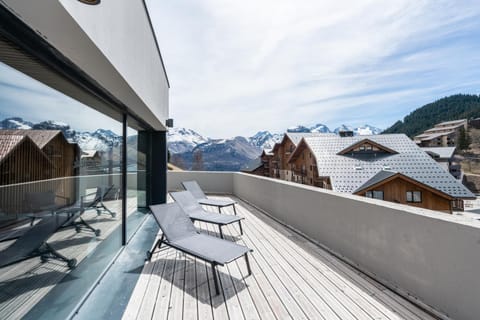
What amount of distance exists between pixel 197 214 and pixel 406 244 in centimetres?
338

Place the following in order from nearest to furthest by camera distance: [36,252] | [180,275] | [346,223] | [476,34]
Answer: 1. [36,252]
2. [180,275]
3. [346,223]
4. [476,34]

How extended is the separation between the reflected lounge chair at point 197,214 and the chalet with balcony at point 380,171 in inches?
666

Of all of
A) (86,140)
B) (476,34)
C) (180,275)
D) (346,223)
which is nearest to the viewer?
(86,140)

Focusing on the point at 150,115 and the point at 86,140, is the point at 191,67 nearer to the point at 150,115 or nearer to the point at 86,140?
the point at 150,115

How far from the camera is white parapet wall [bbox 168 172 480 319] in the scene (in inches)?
72.7

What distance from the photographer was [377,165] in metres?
22.2

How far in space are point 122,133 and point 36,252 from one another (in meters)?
2.22

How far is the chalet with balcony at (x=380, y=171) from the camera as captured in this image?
59.4ft

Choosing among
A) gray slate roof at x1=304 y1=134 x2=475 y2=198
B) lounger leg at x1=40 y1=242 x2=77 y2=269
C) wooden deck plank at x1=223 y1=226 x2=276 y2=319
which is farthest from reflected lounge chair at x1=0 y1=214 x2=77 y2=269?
gray slate roof at x1=304 y1=134 x2=475 y2=198

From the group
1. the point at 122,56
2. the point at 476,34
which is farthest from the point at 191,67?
the point at 476,34

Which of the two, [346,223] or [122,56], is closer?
[122,56]

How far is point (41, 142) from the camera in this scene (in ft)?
5.36

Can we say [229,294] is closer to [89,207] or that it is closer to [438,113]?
[89,207]

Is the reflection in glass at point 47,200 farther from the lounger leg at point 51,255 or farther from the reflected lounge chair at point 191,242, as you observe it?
the reflected lounge chair at point 191,242
